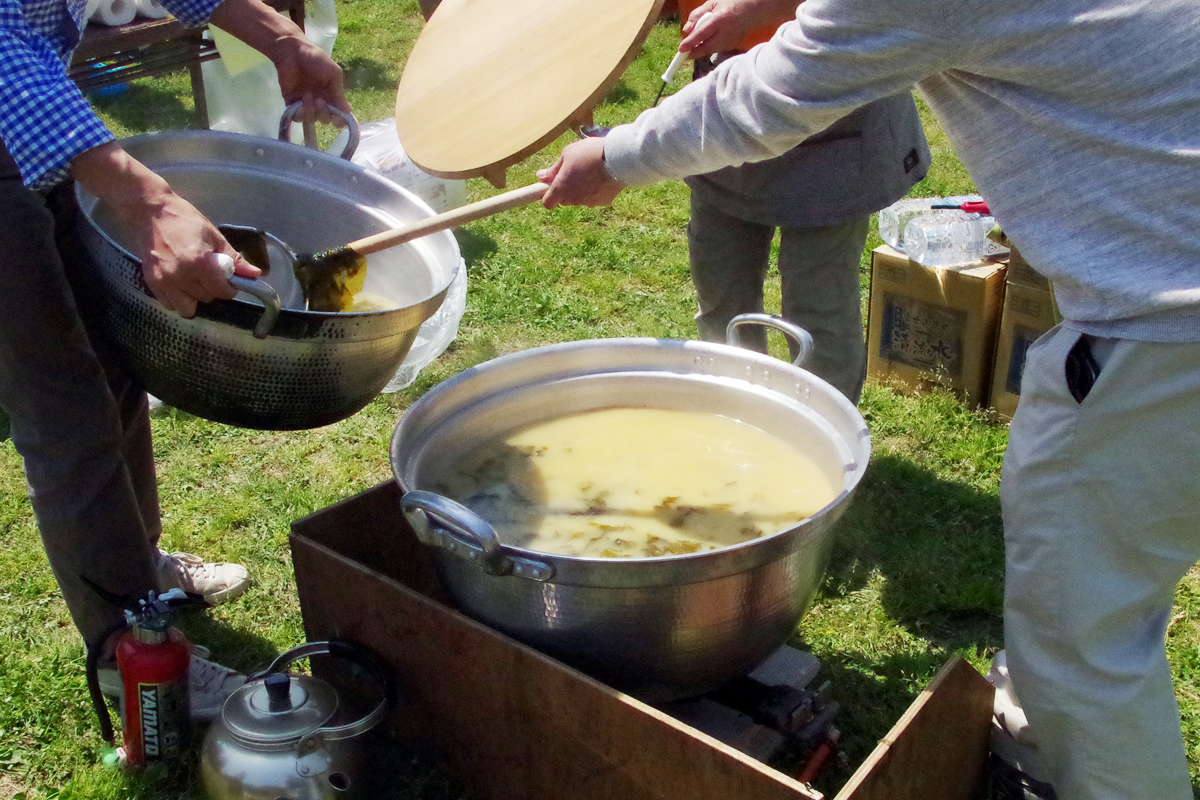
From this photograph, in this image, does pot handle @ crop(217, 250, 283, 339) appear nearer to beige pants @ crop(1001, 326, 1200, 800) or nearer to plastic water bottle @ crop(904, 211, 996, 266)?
beige pants @ crop(1001, 326, 1200, 800)

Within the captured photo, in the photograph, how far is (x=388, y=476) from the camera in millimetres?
3768

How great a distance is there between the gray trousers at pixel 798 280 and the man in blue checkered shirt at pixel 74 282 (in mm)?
1226

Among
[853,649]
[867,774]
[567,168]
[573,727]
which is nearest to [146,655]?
[573,727]

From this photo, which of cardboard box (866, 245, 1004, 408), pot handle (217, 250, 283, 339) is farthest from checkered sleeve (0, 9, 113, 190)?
cardboard box (866, 245, 1004, 408)

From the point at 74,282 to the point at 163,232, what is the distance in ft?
1.99

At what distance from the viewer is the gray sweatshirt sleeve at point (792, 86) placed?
1722 mm

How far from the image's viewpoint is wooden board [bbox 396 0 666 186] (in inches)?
92.7

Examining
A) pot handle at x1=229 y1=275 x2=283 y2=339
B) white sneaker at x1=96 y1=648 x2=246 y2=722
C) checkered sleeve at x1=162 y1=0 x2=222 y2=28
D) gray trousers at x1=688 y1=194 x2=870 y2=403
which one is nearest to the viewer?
pot handle at x1=229 y1=275 x2=283 y2=339

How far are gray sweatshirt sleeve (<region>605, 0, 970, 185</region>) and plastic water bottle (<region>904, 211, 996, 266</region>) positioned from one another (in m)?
2.16

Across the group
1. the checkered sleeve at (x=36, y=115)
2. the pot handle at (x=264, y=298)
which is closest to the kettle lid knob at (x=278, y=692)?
the pot handle at (x=264, y=298)

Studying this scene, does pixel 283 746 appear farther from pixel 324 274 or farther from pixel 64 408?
pixel 324 274

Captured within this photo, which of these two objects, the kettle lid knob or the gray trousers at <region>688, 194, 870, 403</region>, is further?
the gray trousers at <region>688, 194, 870, 403</region>

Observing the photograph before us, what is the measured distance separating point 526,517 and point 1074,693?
1098mm

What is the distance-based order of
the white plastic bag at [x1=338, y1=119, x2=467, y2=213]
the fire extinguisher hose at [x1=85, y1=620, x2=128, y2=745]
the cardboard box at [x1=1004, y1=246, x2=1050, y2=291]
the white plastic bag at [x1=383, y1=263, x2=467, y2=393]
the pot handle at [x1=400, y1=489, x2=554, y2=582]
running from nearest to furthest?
1. the pot handle at [x1=400, y1=489, x2=554, y2=582]
2. the fire extinguisher hose at [x1=85, y1=620, x2=128, y2=745]
3. the cardboard box at [x1=1004, y1=246, x2=1050, y2=291]
4. the white plastic bag at [x1=383, y1=263, x2=467, y2=393]
5. the white plastic bag at [x1=338, y1=119, x2=467, y2=213]
